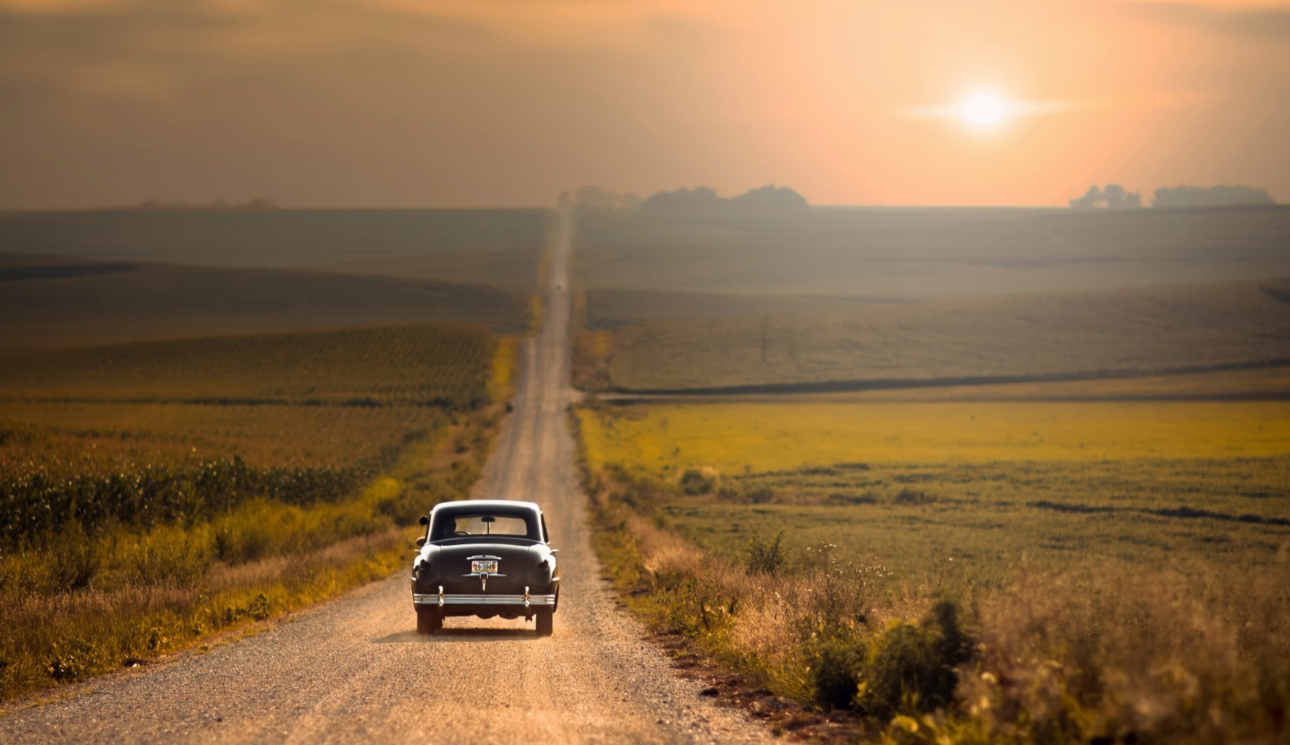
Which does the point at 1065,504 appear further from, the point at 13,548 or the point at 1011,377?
the point at 1011,377

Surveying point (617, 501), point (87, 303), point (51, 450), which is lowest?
point (617, 501)

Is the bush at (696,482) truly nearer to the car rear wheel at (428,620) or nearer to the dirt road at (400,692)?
the dirt road at (400,692)

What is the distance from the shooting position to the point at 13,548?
28.3 metres

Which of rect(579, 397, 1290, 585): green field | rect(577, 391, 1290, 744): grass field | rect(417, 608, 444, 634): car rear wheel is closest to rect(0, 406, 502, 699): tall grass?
rect(417, 608, 444, 634): car rear wheel

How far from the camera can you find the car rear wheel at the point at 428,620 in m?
17.4

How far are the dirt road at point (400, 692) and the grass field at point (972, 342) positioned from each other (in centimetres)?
8989

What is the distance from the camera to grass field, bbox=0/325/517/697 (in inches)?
714

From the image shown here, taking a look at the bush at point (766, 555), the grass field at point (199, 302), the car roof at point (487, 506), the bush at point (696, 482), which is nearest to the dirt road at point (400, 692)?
the car roof at point (487, 506)

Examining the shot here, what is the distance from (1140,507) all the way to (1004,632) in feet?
135

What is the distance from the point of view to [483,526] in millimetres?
19469

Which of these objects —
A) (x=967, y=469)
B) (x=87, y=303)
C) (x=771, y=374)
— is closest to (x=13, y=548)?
(x=967, y=469)

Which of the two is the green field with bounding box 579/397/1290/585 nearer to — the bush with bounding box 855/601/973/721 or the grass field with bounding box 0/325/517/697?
the bush with bounding box 855/601/973/721

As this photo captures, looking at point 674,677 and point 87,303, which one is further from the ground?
point 87,303

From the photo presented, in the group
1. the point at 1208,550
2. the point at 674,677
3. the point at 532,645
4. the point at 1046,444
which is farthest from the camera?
the point at 1046,444
